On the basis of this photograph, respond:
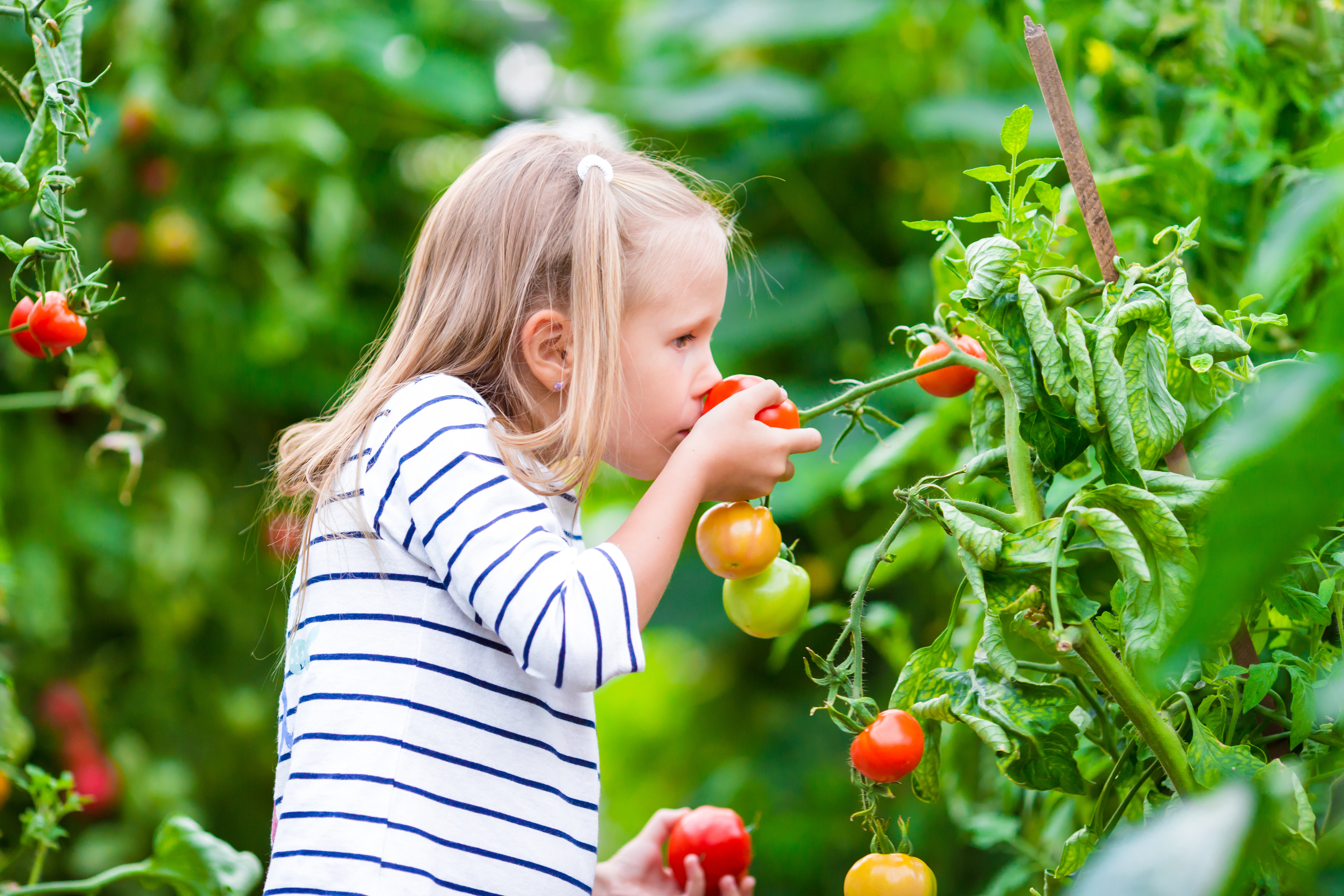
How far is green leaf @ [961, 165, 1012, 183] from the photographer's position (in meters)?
0.59

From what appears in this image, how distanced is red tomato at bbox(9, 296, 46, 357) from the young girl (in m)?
0.19

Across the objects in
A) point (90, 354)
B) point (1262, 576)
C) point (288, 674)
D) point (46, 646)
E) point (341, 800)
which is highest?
point (46, 646)

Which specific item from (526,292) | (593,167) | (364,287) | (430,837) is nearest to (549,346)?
(526,292)

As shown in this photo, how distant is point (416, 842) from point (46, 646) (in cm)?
143

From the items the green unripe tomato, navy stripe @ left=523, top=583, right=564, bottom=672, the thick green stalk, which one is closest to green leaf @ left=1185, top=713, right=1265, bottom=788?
the thick green stalk

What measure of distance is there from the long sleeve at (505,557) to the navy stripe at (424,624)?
1.1 inches

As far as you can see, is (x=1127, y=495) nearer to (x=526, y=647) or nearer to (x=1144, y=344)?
(x=1144, y=344)

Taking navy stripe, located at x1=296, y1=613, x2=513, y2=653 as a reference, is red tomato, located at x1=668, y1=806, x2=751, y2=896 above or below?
below

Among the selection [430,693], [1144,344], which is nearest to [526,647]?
[430,693]

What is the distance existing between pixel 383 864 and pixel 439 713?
4.0 inches

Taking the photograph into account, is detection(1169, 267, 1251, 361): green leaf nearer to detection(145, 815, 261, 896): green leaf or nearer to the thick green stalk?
the thick green stalk

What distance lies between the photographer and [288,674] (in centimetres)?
84

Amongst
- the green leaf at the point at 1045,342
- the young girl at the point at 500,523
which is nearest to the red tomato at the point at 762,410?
the young girl at the point at 500,523

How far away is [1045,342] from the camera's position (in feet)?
1.84
